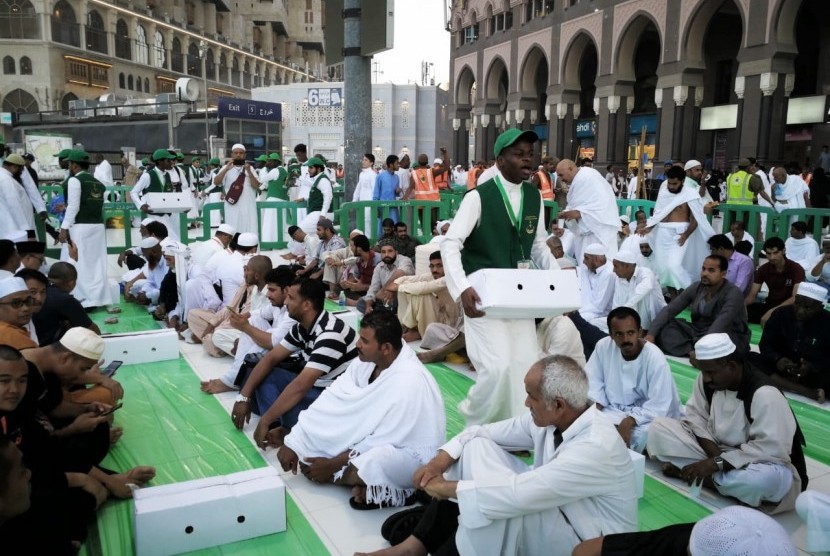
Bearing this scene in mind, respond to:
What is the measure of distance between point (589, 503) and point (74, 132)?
29.1m

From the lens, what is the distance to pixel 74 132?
26.8 m

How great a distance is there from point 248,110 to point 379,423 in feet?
Result: 81.0

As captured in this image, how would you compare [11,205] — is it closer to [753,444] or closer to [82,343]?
[82,343]

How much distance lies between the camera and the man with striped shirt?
3381 mm

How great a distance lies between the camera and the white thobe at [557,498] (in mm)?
1991

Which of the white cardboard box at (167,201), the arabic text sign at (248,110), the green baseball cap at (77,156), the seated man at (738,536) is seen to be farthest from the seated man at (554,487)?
the arabic text sign at (248,110)

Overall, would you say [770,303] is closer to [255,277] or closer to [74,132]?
[255,277]

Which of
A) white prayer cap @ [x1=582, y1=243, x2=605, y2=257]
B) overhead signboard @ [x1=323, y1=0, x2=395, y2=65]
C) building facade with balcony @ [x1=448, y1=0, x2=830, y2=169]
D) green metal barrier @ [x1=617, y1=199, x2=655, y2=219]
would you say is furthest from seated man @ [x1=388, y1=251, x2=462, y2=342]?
building facade with balcony @ [x1=448, y1=0, x2=830, y2=169]

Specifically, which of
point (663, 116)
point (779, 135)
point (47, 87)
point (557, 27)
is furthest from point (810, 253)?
point (47, 87)

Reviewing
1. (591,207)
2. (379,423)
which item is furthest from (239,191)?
(379,423)

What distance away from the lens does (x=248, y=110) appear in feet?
84.8

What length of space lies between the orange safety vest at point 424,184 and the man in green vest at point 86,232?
4420mm

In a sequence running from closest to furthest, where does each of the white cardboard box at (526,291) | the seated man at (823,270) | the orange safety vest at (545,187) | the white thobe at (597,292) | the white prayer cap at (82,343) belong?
the white cardboard box at (526,291)
the white prayer cap at (82,343)
the white thobe at (597,292)
the seated man at (823,270)
the orange safety vest at (545,187)

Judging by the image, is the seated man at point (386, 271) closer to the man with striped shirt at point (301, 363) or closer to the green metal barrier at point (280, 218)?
the man with striped shirt at point (301, 363)
